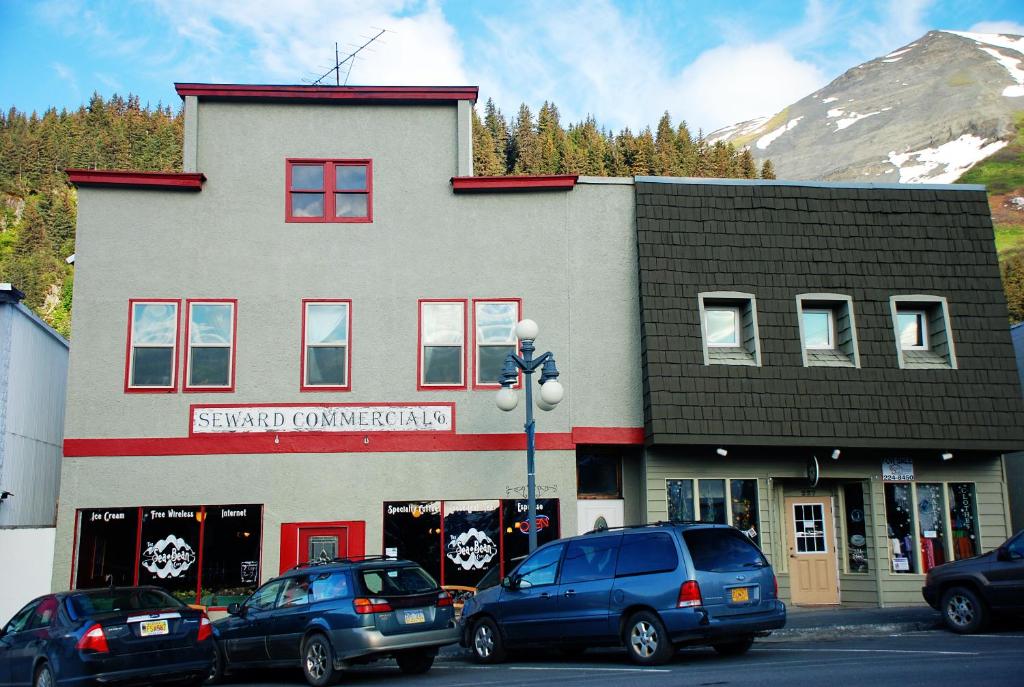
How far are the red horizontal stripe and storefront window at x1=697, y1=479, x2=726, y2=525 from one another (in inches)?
62.9

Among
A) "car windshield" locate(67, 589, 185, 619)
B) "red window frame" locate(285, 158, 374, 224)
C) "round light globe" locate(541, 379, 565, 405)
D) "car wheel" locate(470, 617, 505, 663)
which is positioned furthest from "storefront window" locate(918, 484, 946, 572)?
"car windshield" locate(67, 589, 185, 619)

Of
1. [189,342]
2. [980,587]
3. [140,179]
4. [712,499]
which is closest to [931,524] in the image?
[712,499]

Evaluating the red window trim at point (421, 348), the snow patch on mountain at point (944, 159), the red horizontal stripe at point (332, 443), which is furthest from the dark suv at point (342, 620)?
the snow patch on mountain at point (944, 159)

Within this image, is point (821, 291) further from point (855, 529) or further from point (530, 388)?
point (530, 388)

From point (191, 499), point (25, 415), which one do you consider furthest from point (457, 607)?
point (25, 415)

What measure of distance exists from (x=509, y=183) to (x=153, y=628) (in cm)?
1152

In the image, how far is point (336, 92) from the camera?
2009 cm

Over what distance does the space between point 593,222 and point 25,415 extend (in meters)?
12.0

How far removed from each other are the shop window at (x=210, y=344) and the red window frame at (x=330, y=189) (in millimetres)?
2281

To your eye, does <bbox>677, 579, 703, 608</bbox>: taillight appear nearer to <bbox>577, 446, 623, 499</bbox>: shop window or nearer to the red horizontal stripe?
the red horizontal stripe

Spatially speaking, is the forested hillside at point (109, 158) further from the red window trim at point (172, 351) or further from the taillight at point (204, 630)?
the taillight at point (204, 630)

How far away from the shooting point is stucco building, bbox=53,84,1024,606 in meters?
18.7

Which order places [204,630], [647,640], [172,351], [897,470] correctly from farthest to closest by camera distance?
1. [897,470]
2. [172,351]
3. [647,640]
4. [204,630]

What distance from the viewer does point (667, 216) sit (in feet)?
65.5
